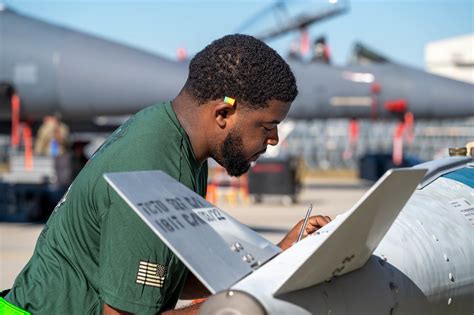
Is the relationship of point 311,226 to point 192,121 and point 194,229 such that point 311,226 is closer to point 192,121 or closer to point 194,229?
point 192,121

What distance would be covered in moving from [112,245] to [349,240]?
0.65 metres

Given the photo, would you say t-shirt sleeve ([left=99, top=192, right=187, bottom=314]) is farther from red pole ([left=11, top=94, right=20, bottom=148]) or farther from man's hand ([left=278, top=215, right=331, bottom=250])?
red pole ([left=11, top=94, right=20, bottom=148])

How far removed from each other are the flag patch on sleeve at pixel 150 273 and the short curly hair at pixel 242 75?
1.76 feet

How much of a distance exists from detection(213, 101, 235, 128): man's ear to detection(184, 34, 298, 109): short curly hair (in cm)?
3

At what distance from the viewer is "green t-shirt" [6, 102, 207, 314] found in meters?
2.32

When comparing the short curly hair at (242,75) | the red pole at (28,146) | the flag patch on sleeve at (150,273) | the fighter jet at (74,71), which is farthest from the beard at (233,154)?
the red pole at (28,146)

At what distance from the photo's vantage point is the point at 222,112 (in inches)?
100.0

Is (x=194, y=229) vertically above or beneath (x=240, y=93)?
beneath

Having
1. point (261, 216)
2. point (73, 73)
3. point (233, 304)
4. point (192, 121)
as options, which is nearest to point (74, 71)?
point (73, 73)

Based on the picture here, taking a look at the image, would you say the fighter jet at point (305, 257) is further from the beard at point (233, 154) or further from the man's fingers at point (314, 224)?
the beard at point (233, 154)

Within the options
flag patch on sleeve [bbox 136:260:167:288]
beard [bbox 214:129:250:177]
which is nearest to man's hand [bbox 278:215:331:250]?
beard [bbox 214:129:250:177]

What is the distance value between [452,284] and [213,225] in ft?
3.73

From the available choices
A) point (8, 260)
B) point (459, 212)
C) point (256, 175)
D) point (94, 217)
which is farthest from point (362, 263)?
point (256, 175)

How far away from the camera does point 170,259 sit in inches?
93.4
